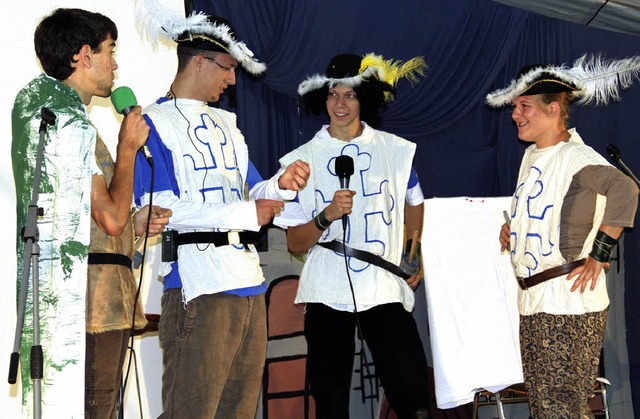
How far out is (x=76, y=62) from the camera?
295 centimetres

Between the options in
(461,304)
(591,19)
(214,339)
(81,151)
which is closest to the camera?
(81,151)

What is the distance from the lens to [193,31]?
11.2 feet

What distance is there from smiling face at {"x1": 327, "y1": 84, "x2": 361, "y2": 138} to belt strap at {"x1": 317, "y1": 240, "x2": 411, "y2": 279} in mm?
578

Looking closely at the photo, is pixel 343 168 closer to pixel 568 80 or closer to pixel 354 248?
pixel 354 248


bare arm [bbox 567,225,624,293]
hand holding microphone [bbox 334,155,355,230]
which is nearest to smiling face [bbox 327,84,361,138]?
hand holding microphone [bbox 334,155,355,230]

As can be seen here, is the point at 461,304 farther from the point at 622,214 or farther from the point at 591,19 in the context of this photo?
the point at 591,19

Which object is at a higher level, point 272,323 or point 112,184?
point 112,184

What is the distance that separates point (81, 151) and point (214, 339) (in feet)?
2.69

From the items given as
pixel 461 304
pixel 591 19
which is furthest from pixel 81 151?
pixel 591 19

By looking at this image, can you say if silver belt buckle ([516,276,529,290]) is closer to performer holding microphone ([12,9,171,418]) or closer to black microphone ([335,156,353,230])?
black microphone ([335,156,353,230])

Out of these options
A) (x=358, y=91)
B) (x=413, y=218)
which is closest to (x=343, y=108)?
(x=358, y=91)

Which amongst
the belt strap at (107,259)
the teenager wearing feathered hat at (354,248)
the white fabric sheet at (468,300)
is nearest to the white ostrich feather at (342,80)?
the teenager wearing feathered hat at (354,248)

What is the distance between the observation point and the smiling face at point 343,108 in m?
4.13

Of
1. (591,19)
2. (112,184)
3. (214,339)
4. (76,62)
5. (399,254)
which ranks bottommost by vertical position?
(214,339)
